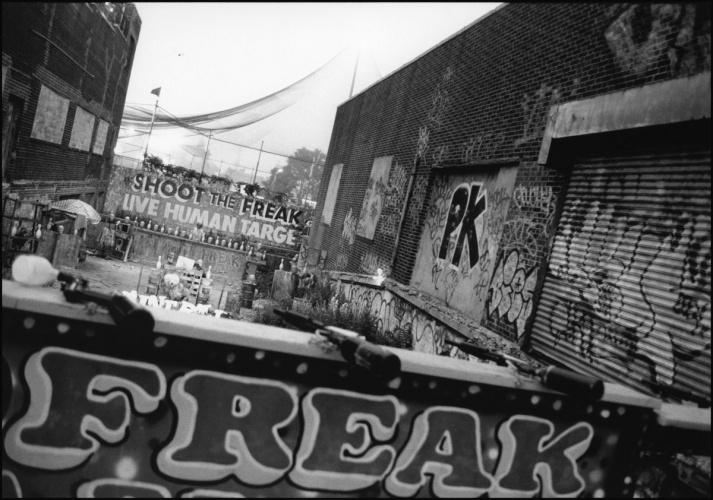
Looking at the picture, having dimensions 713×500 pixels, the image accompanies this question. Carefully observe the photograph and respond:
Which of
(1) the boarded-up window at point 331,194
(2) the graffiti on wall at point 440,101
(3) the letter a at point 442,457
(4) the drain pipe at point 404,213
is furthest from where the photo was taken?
(1) the boarded-up window at point 331,194

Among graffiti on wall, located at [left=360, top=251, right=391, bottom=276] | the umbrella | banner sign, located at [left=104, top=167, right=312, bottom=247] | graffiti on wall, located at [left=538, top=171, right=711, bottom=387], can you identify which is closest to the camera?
graffiti on wall, located at [left=538, top=171, right=711, bottom=387]

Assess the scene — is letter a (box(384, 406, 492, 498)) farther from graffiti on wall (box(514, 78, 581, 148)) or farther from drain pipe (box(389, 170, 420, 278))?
drain pipe (box(389, 170, 420, 278))

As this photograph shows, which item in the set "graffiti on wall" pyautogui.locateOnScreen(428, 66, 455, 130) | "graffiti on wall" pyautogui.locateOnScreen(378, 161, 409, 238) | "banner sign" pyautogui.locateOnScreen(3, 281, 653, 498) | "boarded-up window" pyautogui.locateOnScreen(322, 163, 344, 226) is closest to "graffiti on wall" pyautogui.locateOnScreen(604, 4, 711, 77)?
"banner sign" pyautogui.locateOnScreen(3, 281, 653, 498)

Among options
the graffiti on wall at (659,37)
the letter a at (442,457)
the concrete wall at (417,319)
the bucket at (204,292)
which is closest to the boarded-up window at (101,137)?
the bucket at (204,292)

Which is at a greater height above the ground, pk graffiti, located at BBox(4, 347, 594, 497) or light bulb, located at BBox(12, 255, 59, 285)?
light bulb, located at BBox(12, 255, 59, 285)

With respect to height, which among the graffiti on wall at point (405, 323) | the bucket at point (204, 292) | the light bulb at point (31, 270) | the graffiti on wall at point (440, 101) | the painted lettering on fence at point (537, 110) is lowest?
the bucket at point (204, 292)

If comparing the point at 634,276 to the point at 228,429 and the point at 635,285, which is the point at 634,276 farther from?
the point at 228,429

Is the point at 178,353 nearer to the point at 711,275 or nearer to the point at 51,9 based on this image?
the point at 711,275

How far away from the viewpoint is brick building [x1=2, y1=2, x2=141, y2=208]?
11.6 metres

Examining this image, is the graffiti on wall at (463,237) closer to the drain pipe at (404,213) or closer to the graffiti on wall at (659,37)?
the drain pipe at (404,213)

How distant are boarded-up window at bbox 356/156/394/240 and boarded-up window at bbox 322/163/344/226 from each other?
3.32m

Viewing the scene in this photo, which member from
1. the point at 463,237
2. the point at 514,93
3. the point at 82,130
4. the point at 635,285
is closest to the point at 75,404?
the point at 635,285

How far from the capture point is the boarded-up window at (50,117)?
44.9 feet

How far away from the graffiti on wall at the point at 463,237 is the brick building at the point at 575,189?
0.03 metres
